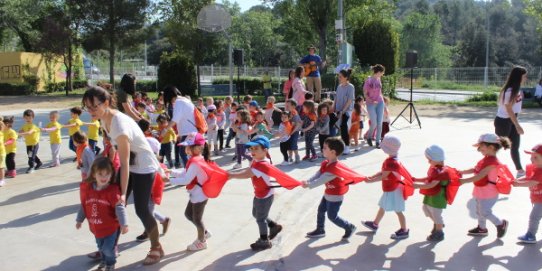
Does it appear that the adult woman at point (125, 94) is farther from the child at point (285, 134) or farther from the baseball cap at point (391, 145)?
the baseball cap at point (391, 145)

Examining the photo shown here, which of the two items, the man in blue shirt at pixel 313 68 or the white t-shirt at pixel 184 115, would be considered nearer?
the white t-shirt at pixel 184 115

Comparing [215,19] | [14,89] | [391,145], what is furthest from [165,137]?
[14,89]

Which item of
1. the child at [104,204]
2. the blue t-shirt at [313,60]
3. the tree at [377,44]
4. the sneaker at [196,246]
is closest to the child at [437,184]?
the sneaker at [196,246]

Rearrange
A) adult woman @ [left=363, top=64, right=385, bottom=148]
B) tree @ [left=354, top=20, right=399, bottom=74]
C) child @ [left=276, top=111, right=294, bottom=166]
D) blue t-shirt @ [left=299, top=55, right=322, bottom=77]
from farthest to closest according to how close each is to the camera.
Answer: tree @ [left=354, top=20, right=399, bottom=74] < blue t-shirt @ [left=299, top=55, right=322, bottom=77] < adult woman @ [left=363, top=64, right=385, bottom=148] < child @ [left=276, top=111, right=294, bottom=166]

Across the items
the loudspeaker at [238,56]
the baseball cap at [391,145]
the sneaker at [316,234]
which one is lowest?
the sneaker at [316,234]

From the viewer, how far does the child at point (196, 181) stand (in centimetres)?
508

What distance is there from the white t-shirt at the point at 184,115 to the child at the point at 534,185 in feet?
14.9

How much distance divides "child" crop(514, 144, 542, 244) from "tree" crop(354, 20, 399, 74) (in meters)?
21.9

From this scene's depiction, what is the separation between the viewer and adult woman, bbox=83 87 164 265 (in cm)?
432

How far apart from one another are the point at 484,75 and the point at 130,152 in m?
33.2

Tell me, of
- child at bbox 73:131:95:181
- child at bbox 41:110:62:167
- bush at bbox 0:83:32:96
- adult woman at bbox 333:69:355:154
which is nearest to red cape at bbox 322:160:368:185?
child at bbox 73:131:95:181

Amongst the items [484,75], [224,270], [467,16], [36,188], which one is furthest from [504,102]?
[467,16]

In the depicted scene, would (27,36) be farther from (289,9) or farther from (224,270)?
(224,270)

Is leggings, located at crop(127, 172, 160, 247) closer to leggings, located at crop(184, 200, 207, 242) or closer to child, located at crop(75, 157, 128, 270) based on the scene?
child, located at crop(75, 157, 128, 270)
